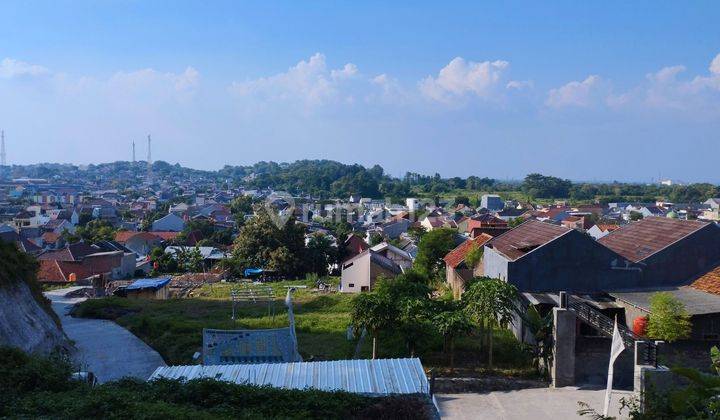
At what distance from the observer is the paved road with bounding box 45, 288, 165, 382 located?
14.4 metres

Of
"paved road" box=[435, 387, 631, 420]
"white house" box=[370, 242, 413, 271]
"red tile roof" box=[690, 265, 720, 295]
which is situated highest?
"red tile roof" box=[690, 265, 720, 295]

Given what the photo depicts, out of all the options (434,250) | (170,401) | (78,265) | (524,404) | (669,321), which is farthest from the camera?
(78,265)

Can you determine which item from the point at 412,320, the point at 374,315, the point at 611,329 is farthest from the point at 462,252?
the point at 374,315

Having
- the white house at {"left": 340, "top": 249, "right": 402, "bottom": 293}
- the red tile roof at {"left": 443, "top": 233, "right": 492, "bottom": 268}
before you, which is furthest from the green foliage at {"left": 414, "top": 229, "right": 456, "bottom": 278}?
the red tile roof at {"left": 443, "top": 233, "right": 492, "bottom": 268}

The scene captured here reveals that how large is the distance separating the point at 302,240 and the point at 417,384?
26623 millimetres

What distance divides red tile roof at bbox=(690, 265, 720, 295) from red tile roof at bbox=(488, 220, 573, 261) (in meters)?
3.78

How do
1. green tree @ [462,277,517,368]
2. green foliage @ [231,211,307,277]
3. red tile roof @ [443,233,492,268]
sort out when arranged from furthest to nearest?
green foliage @ [231,211,307,277] → red tile roof @ [443,233,492,268] → green tree @ [462,277,517,368]

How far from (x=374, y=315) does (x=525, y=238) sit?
28.9 feet

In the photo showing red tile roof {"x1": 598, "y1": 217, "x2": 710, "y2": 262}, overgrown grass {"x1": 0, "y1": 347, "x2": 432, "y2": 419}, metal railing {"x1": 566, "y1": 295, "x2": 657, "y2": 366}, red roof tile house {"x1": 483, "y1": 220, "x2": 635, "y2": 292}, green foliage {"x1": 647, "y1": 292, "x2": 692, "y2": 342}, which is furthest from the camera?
red tile roof {"x1": 598, "y1": 217, "x2": 710, "y2": 262}

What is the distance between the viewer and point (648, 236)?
1830 cm

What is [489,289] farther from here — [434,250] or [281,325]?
[434,250]

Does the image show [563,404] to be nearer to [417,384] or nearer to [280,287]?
[417,384]

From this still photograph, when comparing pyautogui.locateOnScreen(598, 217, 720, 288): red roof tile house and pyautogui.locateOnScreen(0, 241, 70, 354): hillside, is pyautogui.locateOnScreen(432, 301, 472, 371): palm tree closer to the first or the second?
pyautogui.locateOnScreen(598, 217, 720, 288): red roof tile house

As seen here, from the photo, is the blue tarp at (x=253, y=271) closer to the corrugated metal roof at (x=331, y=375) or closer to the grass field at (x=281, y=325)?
the grass field at (x=281, y=325)
